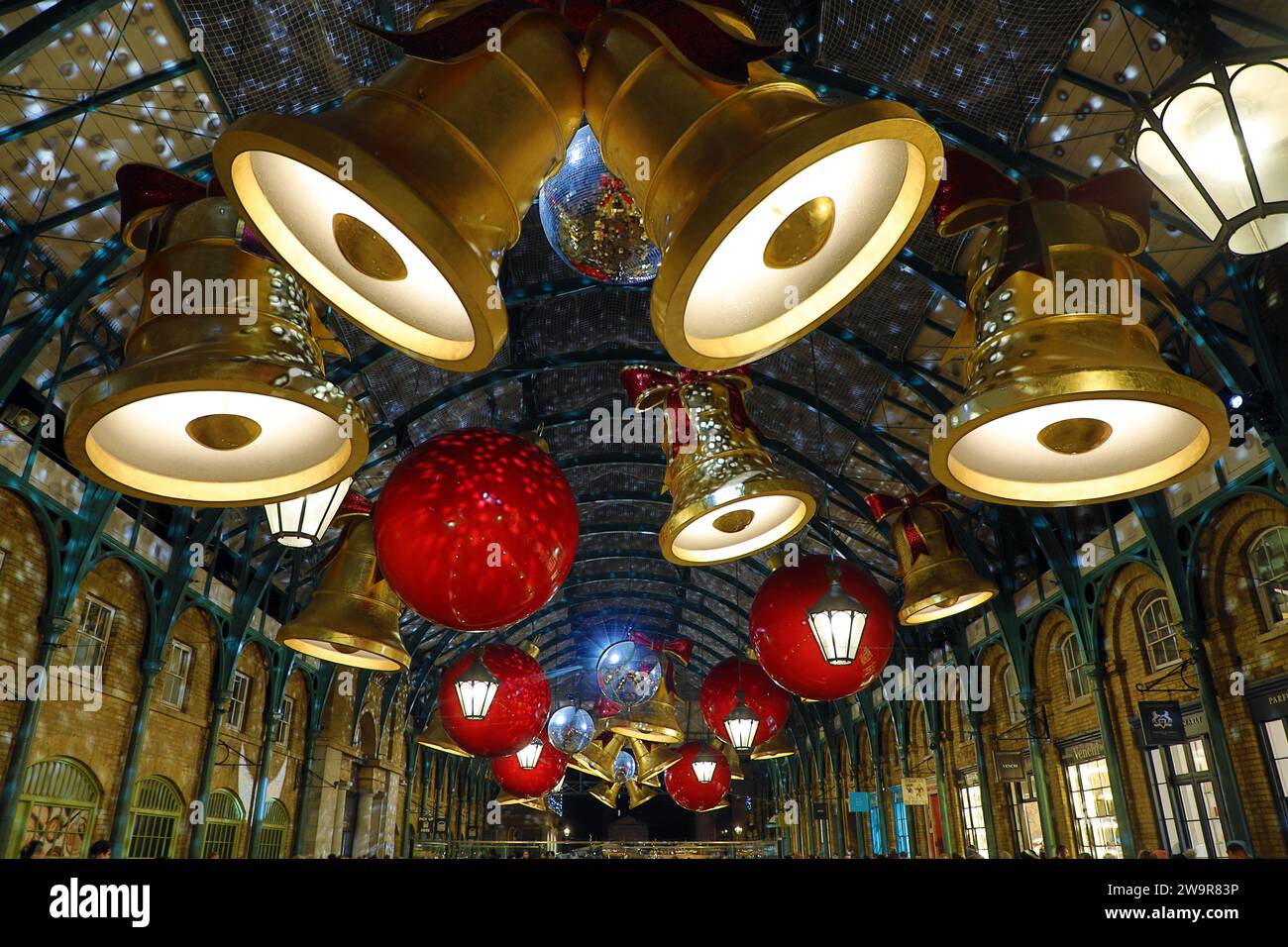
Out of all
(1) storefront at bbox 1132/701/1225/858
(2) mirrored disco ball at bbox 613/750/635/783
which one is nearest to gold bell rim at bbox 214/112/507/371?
(1) storefront at bbox 1132/701/1225/858

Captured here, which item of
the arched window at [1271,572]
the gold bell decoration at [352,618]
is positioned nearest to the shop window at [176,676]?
the gold bell decoration at [352,618]

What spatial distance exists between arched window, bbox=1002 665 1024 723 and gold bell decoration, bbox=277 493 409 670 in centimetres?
1777

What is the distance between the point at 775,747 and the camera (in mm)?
7824

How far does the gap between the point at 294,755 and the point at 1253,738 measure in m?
20.4

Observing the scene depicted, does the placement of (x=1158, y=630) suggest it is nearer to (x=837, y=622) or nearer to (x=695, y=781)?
(x=695, y=781)

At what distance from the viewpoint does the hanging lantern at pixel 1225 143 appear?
2678 millimetres

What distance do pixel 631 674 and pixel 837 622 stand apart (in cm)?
496

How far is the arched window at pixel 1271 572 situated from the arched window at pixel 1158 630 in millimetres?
2003

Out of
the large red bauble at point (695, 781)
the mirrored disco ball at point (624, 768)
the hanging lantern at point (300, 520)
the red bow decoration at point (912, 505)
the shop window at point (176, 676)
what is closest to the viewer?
the red bow decoration at point (912, 505)

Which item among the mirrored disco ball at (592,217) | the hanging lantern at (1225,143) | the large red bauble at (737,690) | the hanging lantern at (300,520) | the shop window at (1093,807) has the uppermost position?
the hanging lantern at (1225,143)

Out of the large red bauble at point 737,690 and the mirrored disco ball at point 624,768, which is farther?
the mirrored disco ball at point 624,768

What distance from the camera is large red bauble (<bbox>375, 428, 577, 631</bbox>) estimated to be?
2.00 m

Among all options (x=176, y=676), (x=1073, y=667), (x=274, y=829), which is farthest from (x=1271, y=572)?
(x=274, y=829)

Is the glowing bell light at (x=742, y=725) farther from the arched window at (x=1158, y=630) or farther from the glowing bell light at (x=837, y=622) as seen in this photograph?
the arched window at (x=1158, y=630)
